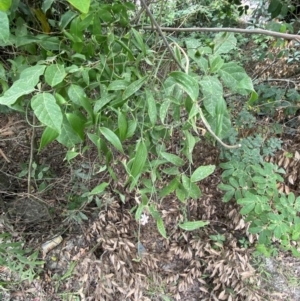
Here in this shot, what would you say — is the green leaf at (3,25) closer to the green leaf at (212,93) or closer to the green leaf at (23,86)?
the green leaf at (23,86)

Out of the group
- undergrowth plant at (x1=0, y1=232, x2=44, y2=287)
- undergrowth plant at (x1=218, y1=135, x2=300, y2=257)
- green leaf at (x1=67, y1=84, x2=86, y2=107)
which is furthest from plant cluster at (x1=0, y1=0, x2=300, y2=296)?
undergrowth plant at (x1=0, y1=232, x2=44, y2=287)

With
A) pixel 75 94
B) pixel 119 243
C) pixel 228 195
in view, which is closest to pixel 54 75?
pixel 75 94

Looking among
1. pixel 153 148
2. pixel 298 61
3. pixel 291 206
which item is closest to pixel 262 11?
pixel 298 61

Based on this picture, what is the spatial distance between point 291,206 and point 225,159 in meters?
0.38

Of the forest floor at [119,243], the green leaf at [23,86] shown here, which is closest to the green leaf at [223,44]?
the green leaf at [23,86]

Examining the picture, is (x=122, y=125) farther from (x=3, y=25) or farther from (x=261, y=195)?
(x=261, y=195)

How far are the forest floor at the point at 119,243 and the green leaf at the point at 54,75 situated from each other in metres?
0.75

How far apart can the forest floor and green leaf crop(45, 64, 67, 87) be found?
75 centimetres

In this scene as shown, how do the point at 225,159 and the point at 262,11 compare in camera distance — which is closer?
the point at 225,159

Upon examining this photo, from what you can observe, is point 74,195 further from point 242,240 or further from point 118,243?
point 242,240

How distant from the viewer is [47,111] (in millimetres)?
499

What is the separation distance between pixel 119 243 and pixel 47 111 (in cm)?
115

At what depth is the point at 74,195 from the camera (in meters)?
1.51

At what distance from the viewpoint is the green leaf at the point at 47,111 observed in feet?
1.61
